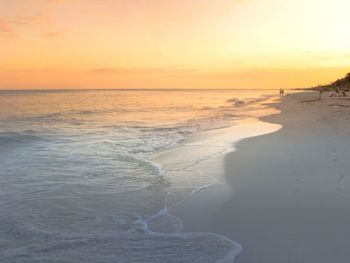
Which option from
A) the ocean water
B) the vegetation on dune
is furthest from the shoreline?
the vegetation on dune

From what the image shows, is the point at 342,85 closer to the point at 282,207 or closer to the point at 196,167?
the point at 196,167

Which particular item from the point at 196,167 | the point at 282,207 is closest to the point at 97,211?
the point at 282,207

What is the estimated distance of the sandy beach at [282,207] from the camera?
4.74 metres

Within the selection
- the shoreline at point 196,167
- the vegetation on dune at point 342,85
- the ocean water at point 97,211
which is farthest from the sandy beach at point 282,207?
the vegetation on dune at point 342,85

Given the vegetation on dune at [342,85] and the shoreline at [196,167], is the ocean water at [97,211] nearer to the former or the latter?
the shoreline at [196,167]

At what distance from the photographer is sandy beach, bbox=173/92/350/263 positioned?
4.74m

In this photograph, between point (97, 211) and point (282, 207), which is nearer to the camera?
point (282, 207)

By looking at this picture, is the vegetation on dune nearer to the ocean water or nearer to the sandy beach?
the sandy beach

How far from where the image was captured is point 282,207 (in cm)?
627

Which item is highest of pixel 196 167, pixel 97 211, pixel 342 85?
pixel 342 85

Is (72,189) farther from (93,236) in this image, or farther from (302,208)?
(302,208)

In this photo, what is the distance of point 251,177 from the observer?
855cm

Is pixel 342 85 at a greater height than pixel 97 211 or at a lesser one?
greater

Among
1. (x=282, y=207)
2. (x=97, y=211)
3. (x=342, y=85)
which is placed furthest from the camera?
(x=342, y=85)
